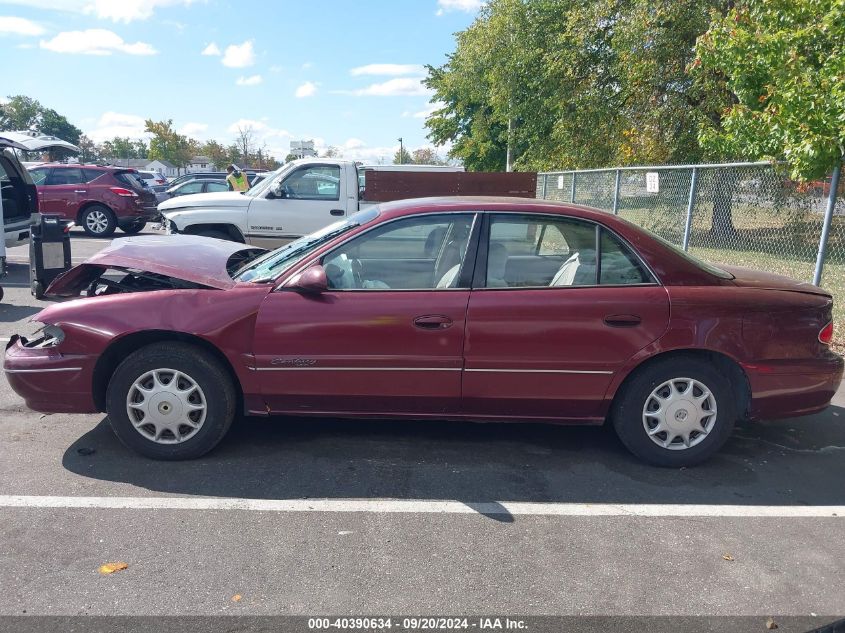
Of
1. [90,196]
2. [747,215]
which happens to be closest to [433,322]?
[747,215]

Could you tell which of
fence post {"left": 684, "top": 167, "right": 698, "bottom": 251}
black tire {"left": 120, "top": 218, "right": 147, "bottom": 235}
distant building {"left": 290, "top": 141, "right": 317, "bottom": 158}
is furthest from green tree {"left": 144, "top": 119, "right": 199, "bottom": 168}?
fence post {"left": 684, "top": 167, "right": 698, "bottom": 251}

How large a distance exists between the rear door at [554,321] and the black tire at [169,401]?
1.50m

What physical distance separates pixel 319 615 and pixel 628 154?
52.1ft

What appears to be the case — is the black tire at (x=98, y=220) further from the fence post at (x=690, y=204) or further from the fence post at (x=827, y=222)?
the fence post at (x=827, y=222)

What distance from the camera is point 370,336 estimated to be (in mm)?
4023

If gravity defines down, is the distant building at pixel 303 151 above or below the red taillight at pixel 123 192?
above

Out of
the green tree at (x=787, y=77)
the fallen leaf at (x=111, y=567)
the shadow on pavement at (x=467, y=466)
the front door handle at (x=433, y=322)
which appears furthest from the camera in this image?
the green tree at (x=787, y=77)

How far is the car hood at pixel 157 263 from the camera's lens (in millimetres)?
4238

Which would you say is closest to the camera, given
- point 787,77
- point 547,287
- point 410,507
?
point 410,507

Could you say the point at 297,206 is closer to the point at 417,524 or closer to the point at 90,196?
the point at 417,524

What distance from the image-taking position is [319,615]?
9.15ft

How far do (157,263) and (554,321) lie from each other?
8.29ft

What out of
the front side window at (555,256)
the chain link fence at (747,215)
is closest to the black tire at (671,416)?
the front side window at (555,256)

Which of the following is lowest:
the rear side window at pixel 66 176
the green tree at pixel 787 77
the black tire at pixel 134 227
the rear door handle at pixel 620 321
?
the black tire at pixel 134 227
